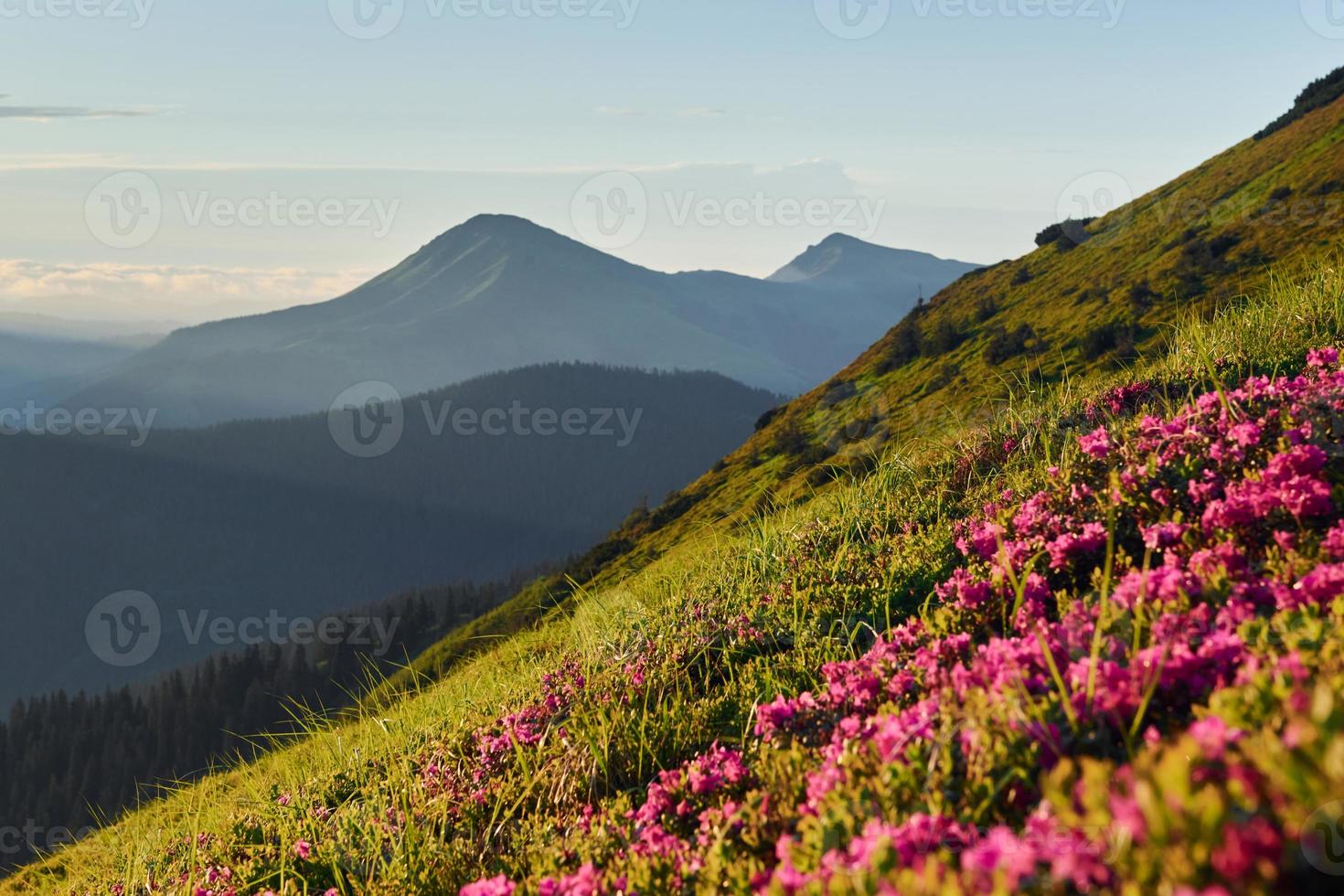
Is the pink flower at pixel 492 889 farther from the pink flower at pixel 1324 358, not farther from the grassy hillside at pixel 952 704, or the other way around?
the pink flower at pixel 1324 358

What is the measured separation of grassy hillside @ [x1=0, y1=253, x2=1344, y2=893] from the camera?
227 cm

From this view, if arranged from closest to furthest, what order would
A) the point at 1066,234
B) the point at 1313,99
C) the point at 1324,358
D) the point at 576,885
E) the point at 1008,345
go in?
the point at 576,885
the point at 1324,358
the point at 1008,345
the point at 1313,99
the point at 1066,234

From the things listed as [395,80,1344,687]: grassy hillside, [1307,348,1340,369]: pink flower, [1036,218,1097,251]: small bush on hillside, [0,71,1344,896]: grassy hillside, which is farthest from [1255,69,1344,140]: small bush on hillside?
[1307,348,1340,369]: pink flower

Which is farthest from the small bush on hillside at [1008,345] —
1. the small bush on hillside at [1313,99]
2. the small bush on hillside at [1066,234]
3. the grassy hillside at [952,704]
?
the grassy hillside at [952,704]

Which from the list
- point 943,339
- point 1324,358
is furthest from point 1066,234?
point 1324,358

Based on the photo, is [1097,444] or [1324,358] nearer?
[1097,444]

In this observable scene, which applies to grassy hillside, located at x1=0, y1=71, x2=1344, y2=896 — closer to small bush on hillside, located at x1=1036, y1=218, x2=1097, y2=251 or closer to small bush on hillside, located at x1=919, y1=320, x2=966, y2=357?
small bush on hillside, located at x1=919, y1=320, x2=966, y2=357

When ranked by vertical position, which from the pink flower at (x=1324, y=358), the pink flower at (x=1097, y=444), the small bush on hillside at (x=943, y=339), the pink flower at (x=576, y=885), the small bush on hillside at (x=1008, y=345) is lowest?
the pink flower at (x=576, y=885)

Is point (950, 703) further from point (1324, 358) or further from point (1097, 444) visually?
point (1324, 358)

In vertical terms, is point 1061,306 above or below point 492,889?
above

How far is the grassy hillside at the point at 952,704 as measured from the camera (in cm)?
227

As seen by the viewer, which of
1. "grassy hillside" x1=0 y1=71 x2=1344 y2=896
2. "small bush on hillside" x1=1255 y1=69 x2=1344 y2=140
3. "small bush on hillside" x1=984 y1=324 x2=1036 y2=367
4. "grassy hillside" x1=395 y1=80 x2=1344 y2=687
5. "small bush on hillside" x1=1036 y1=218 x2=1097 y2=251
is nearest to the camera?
"grassy hillside" x1=0 y1=71 x2=1344 y2=896

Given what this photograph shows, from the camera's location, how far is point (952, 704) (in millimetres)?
3525

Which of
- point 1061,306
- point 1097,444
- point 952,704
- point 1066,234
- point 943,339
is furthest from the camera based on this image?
point 1066,234
